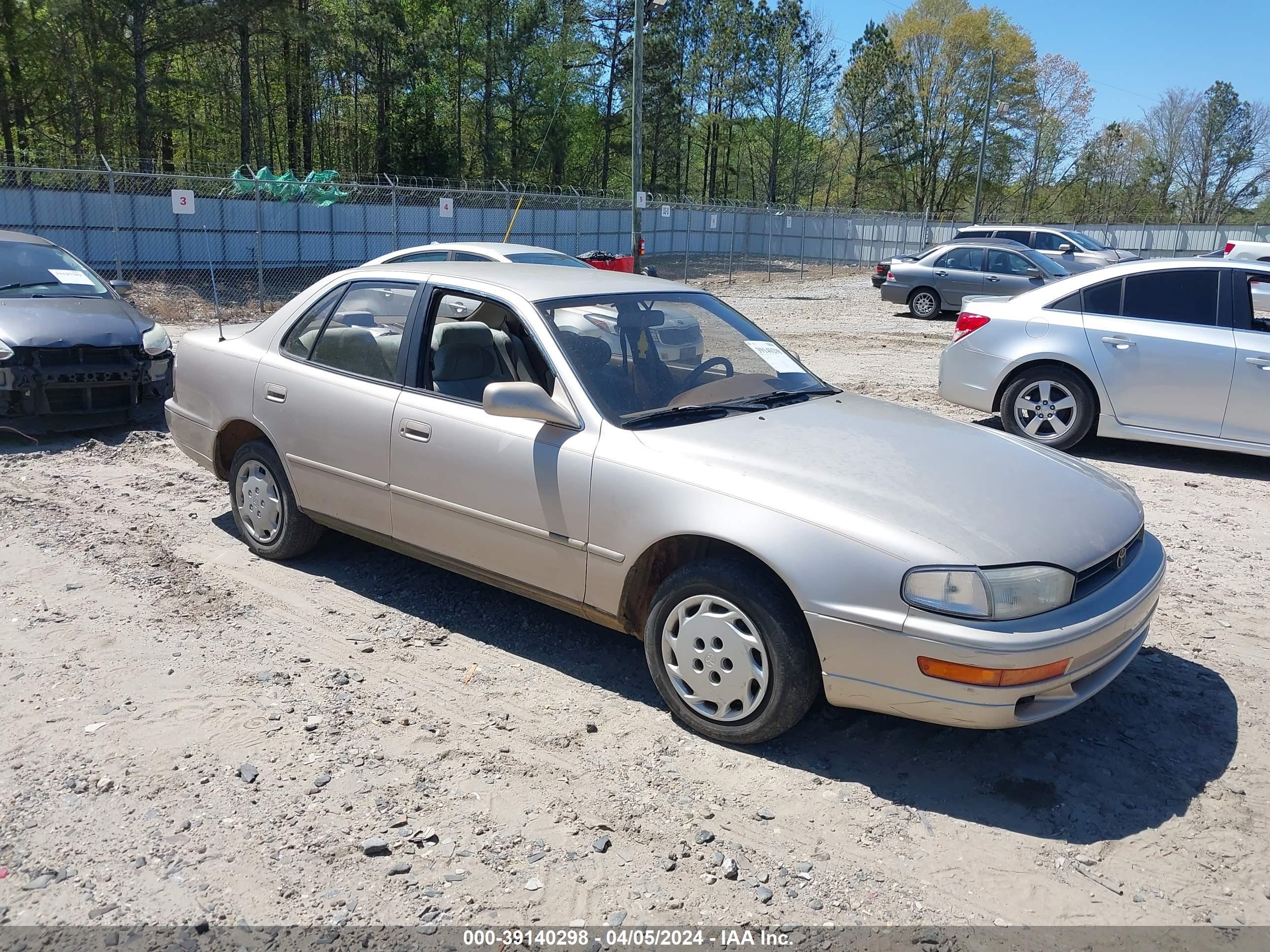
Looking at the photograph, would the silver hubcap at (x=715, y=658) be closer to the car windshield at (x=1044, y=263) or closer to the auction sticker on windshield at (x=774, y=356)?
the auction sticker on windshield at (x=774, y=356)

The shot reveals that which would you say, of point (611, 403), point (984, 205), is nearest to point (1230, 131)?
point (984, 205)

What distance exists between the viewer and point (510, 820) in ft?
10.9

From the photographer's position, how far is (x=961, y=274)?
19953mm

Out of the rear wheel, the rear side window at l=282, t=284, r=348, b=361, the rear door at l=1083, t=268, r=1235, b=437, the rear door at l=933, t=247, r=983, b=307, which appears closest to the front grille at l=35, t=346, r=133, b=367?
the rear side window at l=282, t=284, r=348, b=361

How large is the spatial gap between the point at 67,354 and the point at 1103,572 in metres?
7.63

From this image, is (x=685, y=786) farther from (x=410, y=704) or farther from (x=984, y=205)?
(x=984, y=205)

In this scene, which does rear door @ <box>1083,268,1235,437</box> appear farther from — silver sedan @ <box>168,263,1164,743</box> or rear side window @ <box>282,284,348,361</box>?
rear side window @ <box>282,284,348,361</box>

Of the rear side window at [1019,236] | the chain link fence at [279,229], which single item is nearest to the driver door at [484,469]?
the chain link fence at [279,229]

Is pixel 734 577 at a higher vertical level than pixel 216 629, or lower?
higher

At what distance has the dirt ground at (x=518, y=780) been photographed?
2.97 metres

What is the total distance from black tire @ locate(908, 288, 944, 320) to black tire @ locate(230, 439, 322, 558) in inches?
677

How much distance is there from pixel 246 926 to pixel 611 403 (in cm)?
225

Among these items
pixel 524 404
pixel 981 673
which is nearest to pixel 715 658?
pixel 981 673

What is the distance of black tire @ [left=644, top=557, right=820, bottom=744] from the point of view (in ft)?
11.4
